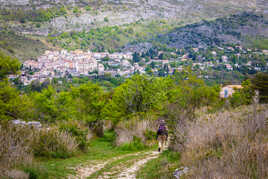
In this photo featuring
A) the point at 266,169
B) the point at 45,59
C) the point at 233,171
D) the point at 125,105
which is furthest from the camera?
the point at 45,59

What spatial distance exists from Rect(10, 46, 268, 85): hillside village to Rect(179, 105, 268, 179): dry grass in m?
88.2

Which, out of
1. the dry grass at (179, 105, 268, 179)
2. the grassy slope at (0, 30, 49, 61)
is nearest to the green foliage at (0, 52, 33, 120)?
the dry grass at (179, 105, 268, 179)

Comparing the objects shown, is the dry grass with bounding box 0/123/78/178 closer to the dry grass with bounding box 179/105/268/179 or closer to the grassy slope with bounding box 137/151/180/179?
the grassy slope with bounding box 137/151/180/179

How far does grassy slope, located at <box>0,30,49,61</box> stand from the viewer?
8753cm

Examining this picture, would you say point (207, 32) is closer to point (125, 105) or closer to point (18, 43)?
point (18, 43)

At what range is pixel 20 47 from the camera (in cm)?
9631

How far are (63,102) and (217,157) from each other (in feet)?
77.7

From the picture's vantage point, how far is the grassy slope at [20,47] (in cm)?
8753

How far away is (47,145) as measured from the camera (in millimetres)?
9703

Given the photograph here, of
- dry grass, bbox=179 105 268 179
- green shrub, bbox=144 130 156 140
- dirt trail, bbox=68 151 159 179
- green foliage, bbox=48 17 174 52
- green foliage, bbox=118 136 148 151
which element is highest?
green foliage, bbox=48 17 174 52

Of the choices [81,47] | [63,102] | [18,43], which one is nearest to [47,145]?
[63,102]

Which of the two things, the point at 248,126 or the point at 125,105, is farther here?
the point at 125,105

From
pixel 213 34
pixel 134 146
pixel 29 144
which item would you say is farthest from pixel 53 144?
pixel 213 34

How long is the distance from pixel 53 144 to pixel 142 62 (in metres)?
131
